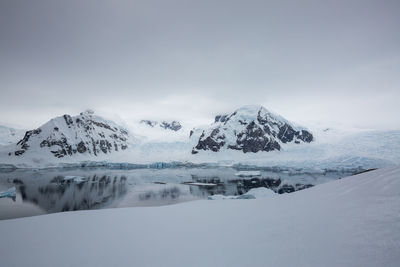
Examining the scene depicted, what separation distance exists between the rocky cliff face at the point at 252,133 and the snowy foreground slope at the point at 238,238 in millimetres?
128704

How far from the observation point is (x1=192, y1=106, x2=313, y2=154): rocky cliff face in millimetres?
143500

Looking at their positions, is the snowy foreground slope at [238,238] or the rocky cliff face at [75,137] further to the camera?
the rocky cliff face at [75,137]

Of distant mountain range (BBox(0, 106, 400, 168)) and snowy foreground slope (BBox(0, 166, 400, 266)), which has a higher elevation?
distant mountain range (BBox(0, 106, 400, 168))

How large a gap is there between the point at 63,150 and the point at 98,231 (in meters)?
147

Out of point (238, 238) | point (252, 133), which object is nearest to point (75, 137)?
point (252, 133)

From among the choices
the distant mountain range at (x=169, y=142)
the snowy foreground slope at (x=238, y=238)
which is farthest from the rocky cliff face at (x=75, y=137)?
the snowy foreground slope at (x=238, y=238)

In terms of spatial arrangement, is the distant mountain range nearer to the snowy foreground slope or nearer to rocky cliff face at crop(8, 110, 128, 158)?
rocky cliff face at crop(8, 110, 128, 158)

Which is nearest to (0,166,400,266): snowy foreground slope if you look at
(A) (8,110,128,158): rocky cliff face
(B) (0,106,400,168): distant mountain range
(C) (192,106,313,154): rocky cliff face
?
(B) (0,106,400,168): distant mountain range

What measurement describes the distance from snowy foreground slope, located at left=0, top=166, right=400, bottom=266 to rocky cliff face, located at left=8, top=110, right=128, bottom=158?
136951 mm

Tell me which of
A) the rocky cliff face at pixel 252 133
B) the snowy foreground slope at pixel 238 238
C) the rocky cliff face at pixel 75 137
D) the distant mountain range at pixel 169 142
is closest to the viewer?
the snowy foreground slope at pixel 238 238

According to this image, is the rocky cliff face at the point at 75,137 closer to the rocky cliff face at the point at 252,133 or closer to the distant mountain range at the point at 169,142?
the distant mountain range at the point at 169,142

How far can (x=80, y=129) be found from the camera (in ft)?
518

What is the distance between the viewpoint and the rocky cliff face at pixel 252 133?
5650 inches

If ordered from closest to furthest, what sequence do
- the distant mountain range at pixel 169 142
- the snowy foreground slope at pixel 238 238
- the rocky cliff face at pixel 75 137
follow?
the snowy foreground slope at pixel 238 238
the distant mountain range at pixel 169 142
the rocky cliff face at pixel 75 137
